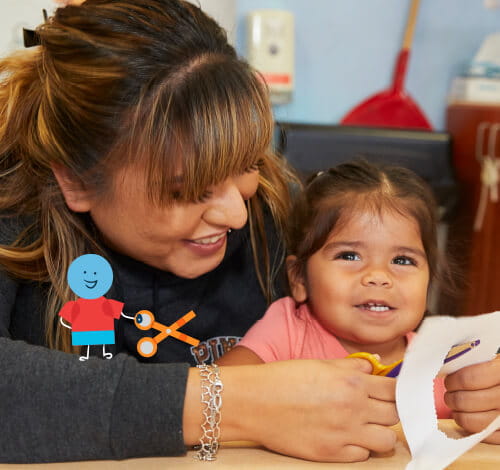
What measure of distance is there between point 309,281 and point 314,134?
1.44 meters

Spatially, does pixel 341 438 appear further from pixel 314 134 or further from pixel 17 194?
pixel 314 134

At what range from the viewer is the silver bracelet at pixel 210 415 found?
30.7 inches

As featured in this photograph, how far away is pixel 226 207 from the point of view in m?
0.97

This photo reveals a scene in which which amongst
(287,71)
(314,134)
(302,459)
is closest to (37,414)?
(302,459)

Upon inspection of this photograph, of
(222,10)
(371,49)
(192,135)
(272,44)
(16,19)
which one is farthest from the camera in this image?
(371,49)

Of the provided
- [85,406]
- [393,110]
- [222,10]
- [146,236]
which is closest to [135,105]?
[146,236]

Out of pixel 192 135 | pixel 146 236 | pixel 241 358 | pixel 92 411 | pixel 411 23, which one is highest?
pixel 411 23

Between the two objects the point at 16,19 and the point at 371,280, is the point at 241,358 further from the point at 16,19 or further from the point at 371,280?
the point at 16,19

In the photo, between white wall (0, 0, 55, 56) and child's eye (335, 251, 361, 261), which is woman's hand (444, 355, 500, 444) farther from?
white wall (0, 0, 55, 56)

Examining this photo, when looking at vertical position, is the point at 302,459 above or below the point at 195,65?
below

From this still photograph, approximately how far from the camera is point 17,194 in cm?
110

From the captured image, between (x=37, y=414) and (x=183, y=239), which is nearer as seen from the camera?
(x=37, y=414)

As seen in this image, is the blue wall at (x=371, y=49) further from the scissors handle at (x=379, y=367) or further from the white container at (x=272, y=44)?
the scissors handle at (x=379, y=367)

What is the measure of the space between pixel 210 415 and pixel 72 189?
0.42m
